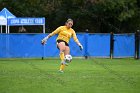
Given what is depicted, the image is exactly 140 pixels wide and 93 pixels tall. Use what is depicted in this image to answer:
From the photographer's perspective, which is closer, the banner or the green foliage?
the banner

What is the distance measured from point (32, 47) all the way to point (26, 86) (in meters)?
16.6

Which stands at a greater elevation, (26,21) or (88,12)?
(88,12)

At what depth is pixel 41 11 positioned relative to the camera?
155 ft

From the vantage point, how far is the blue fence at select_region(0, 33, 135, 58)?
3056cm

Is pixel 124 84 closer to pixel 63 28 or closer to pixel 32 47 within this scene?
pixel 63 28

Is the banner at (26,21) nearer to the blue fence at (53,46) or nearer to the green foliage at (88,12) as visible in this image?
the blue fence at (53,46)

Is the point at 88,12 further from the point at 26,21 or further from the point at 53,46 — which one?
the point at 53,46

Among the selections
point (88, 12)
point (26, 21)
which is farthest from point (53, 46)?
point (88, 12)

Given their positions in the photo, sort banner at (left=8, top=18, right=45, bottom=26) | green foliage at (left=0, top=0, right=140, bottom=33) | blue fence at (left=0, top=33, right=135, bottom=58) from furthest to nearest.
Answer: green foliage at (left=0, top=0, right=140, bottom=33)
banner at (left=8, top=18, right=45, bottom=26)
blue fence at (left=0, top=33, right=135, bottom=58)

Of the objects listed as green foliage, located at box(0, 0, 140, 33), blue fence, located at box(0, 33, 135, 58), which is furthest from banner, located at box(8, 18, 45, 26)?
green foliage, located at box(0, 0, 140, 33)

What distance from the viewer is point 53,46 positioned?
30938mm

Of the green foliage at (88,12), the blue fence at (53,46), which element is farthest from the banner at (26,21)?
the green foliage at (88,12)

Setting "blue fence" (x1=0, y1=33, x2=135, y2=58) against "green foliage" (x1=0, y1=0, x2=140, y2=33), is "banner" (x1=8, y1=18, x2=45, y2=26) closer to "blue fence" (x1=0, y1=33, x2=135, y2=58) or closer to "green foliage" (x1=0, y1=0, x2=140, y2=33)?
"blue fence" (x1=0, y1=33, x2=135, y2=58)

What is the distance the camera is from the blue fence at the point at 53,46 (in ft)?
100
